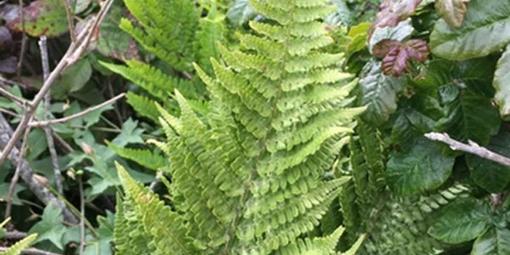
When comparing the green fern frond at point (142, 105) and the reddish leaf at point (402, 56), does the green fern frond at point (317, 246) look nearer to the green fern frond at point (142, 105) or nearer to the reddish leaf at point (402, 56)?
the reddish leaf at point (402, 56)

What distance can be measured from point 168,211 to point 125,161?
0.88m

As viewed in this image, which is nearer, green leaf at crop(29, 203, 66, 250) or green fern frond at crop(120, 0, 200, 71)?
green leaf at crop(29, 203, 66, 250)

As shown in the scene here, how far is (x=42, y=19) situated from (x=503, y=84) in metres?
1.30

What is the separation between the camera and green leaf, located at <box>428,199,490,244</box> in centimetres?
122

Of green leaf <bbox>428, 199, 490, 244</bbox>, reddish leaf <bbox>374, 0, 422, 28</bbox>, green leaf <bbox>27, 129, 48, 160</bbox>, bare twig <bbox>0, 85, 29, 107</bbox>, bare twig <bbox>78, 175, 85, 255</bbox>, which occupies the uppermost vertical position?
reddish leaf <bbox>374, 0, 422, 28</bbox>

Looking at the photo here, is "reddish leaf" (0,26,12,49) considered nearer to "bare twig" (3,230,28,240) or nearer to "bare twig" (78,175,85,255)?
"bare twig" (78,175,85,255)

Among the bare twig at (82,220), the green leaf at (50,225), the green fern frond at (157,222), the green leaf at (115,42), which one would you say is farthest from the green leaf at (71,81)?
the green fern frond at (157,222)

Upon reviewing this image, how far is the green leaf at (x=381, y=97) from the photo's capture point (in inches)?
47.2

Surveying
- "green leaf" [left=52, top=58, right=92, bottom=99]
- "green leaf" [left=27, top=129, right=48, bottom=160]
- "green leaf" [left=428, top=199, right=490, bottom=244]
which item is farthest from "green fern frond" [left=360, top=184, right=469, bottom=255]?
"green leaf" [left=52, top=58, right=92, bottom=99]

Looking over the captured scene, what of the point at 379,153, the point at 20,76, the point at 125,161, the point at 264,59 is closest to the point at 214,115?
the point at 264,59

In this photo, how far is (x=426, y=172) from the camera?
1.23 metres

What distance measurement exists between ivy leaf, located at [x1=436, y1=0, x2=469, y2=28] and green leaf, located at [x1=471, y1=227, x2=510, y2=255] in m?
0.32

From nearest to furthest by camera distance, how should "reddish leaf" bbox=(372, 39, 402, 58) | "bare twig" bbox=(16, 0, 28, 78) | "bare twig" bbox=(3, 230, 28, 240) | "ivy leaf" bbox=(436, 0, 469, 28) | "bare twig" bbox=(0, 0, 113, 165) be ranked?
"ivy leaf" bbox=(436, 0, 469, 28) → "reddish leaf" bbox=(372, 39, 402, 58) → "bare twig" bbox=(0, 0, 113, 165) → "bare twig" bbox=(3, 230, 28, 240) → "bare twig" bbox=(16, 0, 28, 78)

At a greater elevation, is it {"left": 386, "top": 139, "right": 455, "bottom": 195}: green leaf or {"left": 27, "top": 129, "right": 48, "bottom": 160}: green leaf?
{"left": 386, "top": 139, "right": 455, "bottom": 195}: green leaf
